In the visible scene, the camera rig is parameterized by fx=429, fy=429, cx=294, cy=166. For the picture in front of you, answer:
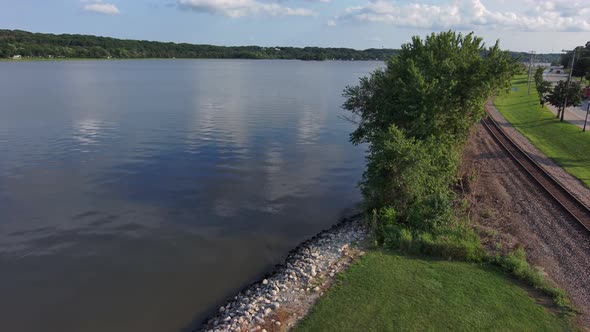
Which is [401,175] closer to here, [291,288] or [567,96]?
[291,288]

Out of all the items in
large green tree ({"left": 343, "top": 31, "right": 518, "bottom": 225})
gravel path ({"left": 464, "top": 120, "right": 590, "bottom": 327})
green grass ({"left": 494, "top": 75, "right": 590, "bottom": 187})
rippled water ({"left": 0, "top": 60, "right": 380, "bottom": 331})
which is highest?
large green tree ({"left": 343, "top": 31, "right": 518, "bottom": 225})

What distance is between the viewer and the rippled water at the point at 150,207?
20500mm

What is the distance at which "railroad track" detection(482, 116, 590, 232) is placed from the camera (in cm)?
2658

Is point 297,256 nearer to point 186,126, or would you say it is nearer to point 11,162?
point 11,162

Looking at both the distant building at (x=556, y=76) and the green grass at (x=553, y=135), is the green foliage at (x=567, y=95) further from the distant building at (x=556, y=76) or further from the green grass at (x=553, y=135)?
the distant building at (x=556, y=76)

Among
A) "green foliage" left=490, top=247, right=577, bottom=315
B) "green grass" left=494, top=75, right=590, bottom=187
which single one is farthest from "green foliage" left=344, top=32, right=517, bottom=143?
"green foliage" left=490, top=247, right=577, bottom=315

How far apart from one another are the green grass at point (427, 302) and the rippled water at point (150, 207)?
5.97 metres

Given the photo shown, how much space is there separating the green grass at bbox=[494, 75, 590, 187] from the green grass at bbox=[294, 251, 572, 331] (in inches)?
774

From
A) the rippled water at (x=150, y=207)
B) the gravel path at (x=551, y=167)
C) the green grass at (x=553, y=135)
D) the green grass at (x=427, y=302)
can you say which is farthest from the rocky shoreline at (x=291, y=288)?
the green grass at (x=553, y=135)

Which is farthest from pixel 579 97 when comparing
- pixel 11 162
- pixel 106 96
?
pixel 106 96

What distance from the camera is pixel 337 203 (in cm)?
3297

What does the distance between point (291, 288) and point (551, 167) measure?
29225 mm

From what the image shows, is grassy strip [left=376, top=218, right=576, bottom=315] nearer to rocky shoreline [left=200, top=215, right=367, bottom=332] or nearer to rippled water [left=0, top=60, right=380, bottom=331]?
rocky shoreline [left=200, top=215, right=367, bottom=332]

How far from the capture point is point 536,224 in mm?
25562
